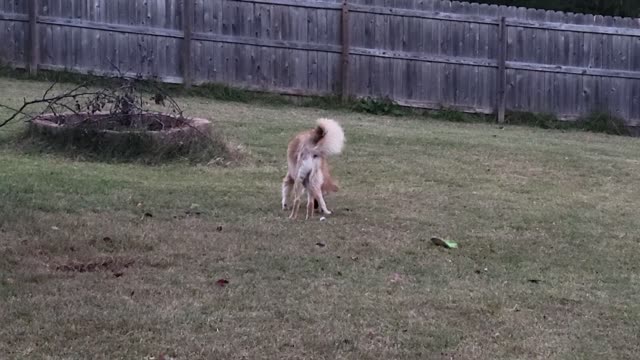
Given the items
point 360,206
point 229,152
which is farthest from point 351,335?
point 229,152

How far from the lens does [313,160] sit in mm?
6746

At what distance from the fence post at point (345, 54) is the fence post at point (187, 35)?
263cm

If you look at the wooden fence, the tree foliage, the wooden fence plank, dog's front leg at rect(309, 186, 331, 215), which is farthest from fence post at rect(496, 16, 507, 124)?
dog's front leg at rect(309, 186, 331, 215)

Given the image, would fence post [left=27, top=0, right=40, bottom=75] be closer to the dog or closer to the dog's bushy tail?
the dog

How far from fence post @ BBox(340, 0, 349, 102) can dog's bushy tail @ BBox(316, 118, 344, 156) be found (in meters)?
7.47

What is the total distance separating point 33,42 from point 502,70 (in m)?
8.15

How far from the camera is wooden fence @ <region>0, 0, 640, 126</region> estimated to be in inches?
529

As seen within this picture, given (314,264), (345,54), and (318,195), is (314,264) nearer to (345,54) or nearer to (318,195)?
(318,195)

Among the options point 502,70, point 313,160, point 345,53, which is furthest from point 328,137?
point 502,70

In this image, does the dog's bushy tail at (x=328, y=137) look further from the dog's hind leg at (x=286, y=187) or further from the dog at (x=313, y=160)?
the dog's hind leg at (x=286, y=187)

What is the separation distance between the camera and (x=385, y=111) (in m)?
14.1

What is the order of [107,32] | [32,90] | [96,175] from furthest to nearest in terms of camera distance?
[107,32], [32,90], [96,175]

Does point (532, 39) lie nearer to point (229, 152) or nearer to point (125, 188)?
point (229, 152)

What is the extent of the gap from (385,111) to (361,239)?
27.1 feet
